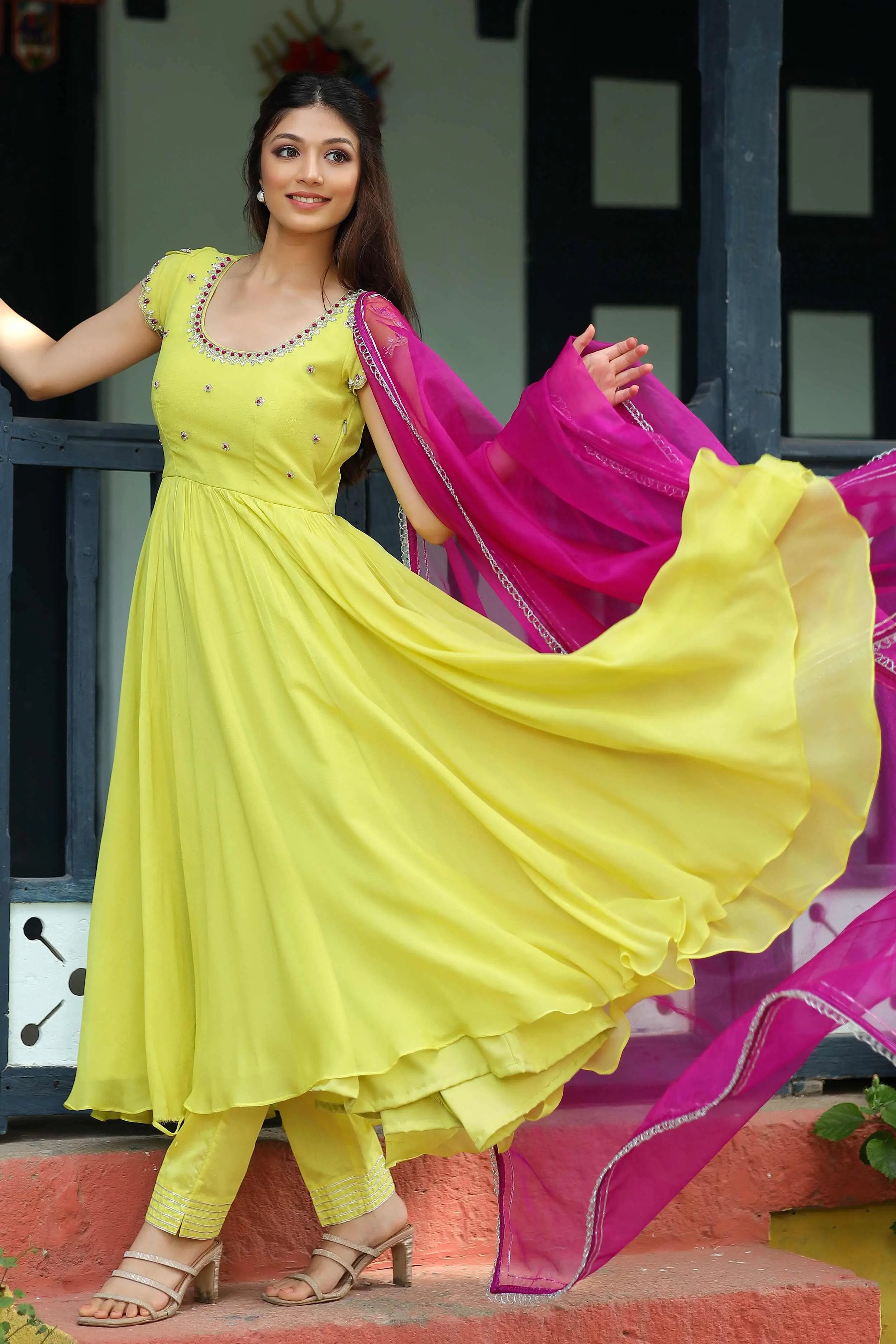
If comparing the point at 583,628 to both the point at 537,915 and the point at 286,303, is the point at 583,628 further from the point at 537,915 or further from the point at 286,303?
the point at 286,303

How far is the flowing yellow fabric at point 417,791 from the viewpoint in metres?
2.78

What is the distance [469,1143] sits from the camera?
2809 millimetres

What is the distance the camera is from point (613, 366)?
10.1 ft

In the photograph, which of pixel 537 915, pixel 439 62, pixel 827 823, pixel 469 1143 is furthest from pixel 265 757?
pixel 439 62

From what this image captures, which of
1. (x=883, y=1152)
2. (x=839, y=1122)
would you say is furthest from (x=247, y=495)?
(x=883, y=1152)

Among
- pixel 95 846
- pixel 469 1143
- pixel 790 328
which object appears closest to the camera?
pixel 469 1143

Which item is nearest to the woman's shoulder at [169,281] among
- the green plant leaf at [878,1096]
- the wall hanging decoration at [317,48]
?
the wall hanging decoration at [317,48]

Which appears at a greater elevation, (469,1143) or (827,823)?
(827,823)

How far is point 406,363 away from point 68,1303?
5.70ft

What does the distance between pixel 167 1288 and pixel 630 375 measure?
5.81 ft

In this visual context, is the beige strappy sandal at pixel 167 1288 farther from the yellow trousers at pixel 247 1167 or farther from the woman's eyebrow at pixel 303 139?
the woman's eyebrow at pixel 303 139

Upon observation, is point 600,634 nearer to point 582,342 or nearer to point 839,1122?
point 582,342

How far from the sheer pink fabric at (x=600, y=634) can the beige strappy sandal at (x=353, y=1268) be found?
284 mm

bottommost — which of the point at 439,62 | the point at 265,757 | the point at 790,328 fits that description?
the point at 265,757
